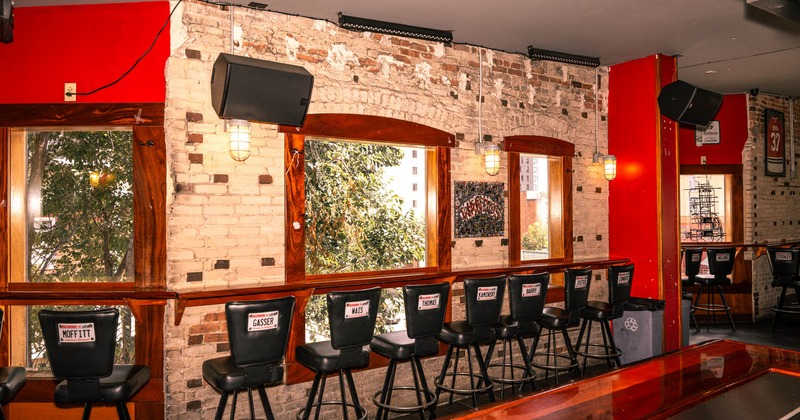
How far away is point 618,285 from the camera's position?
5.22 m

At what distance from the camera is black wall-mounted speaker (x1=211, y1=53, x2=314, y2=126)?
3756 millimetres

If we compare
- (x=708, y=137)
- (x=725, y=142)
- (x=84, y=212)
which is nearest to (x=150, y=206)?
(x=84, y=212)

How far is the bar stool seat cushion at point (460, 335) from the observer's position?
13.7ft

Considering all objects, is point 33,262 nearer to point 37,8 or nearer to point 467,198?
point 37,8

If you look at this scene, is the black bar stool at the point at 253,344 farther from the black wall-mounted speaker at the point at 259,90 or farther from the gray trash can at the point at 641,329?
the gray trash can at the point at 641,329

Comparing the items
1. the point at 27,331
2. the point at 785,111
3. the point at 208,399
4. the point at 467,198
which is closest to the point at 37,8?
the point at 27,331

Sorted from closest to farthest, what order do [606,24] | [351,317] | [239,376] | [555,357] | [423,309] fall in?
1. [239,376]
2. [351,317]
3. [423,309]
4. [606,24]
5. [555,357]

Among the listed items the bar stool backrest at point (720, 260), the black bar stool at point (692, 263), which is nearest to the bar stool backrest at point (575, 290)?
the black bar stool at point (692, 263)

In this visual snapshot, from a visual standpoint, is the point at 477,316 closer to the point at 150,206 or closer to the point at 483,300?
the point at 483,300

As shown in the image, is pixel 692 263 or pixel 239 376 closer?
pixel 239 376

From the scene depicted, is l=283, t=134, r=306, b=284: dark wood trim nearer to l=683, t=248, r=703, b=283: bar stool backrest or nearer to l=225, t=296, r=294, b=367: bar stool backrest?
l=225, t=296, r=294, b=367: bar stool backrest

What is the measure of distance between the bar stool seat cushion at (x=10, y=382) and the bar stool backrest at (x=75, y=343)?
254 millimetres

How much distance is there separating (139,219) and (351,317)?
5.80 ft

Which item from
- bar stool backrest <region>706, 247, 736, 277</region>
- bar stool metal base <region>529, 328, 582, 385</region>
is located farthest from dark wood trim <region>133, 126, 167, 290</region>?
bar stool backrest <region>706, 247, 736, 277</region>
